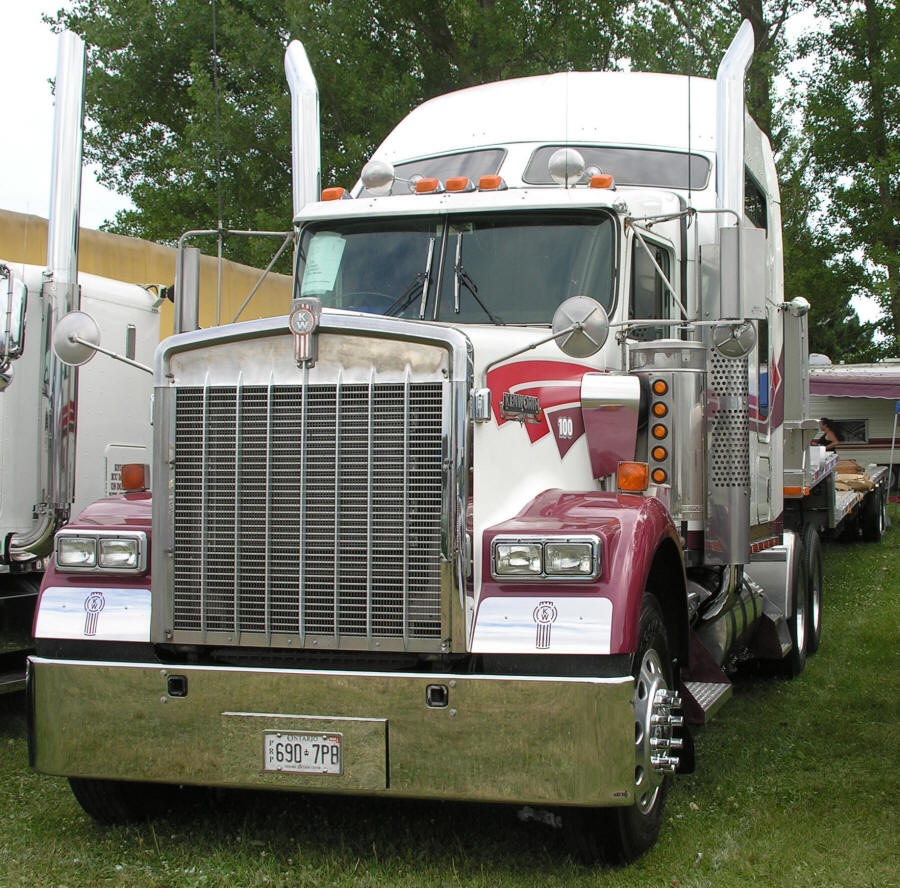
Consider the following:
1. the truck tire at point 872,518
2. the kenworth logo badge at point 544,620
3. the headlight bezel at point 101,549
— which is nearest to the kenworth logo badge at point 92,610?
the headlight bezel at point 101,549

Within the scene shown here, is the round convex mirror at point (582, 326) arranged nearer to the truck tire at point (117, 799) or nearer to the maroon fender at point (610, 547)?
the maroon fender at point (610, 547)

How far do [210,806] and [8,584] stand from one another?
83.8 inches

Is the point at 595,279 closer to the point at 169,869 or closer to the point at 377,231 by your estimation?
the point at 377,231

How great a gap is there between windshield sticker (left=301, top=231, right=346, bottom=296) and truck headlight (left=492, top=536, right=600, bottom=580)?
93.3 inches

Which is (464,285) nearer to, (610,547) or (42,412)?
(610,547)

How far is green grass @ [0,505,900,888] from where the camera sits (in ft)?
14.8

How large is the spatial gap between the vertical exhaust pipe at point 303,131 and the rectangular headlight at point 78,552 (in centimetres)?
330

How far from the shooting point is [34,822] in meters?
5.14

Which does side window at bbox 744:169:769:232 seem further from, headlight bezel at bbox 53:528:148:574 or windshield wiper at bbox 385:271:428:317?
headlight bezel at bbox 53:528:148:574

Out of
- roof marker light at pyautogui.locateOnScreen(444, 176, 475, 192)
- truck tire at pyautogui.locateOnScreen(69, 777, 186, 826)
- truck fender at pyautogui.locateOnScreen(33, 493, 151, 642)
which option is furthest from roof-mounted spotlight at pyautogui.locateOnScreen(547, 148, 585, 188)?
truck tire at pyautogui.locateOnScreen(69, 777, 186, 826)

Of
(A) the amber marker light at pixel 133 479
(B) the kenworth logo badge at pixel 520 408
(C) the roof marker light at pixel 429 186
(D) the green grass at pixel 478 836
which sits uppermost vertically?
(C) the roof marker light at pixel 429 186

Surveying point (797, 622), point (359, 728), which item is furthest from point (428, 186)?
point (797, 622)

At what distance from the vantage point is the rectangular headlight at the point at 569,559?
4.21 metres

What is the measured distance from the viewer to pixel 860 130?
96.3 ft
